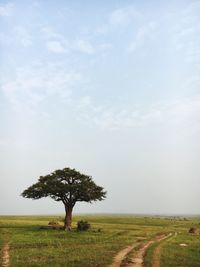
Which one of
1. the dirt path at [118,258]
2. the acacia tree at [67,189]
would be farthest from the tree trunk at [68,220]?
the dirt path at [118,258]

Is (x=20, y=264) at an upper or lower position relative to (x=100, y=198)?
lower

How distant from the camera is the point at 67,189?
238 ft

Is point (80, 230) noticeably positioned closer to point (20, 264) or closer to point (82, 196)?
point (82, 196)

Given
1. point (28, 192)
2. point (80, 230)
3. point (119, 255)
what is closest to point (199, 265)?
point (119, 255)

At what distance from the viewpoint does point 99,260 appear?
2855 centimetres

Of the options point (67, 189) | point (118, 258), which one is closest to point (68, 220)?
point (67, 189)

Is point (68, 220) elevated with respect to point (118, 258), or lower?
elevated

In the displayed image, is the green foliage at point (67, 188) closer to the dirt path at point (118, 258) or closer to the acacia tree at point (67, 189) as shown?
the acacia tree at point (67, 189)

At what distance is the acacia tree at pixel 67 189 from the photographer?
7281 centimetres

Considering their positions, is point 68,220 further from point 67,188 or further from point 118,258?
point 118,258

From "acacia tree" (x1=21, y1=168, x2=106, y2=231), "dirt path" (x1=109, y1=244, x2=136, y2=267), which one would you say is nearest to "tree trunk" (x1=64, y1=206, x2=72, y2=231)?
"acacia tree" (x1=21, y1=168, x2=106, y2=231)

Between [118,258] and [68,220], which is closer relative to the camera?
[118,258]

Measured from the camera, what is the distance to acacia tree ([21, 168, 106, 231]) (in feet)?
239

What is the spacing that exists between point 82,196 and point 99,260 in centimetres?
4592
